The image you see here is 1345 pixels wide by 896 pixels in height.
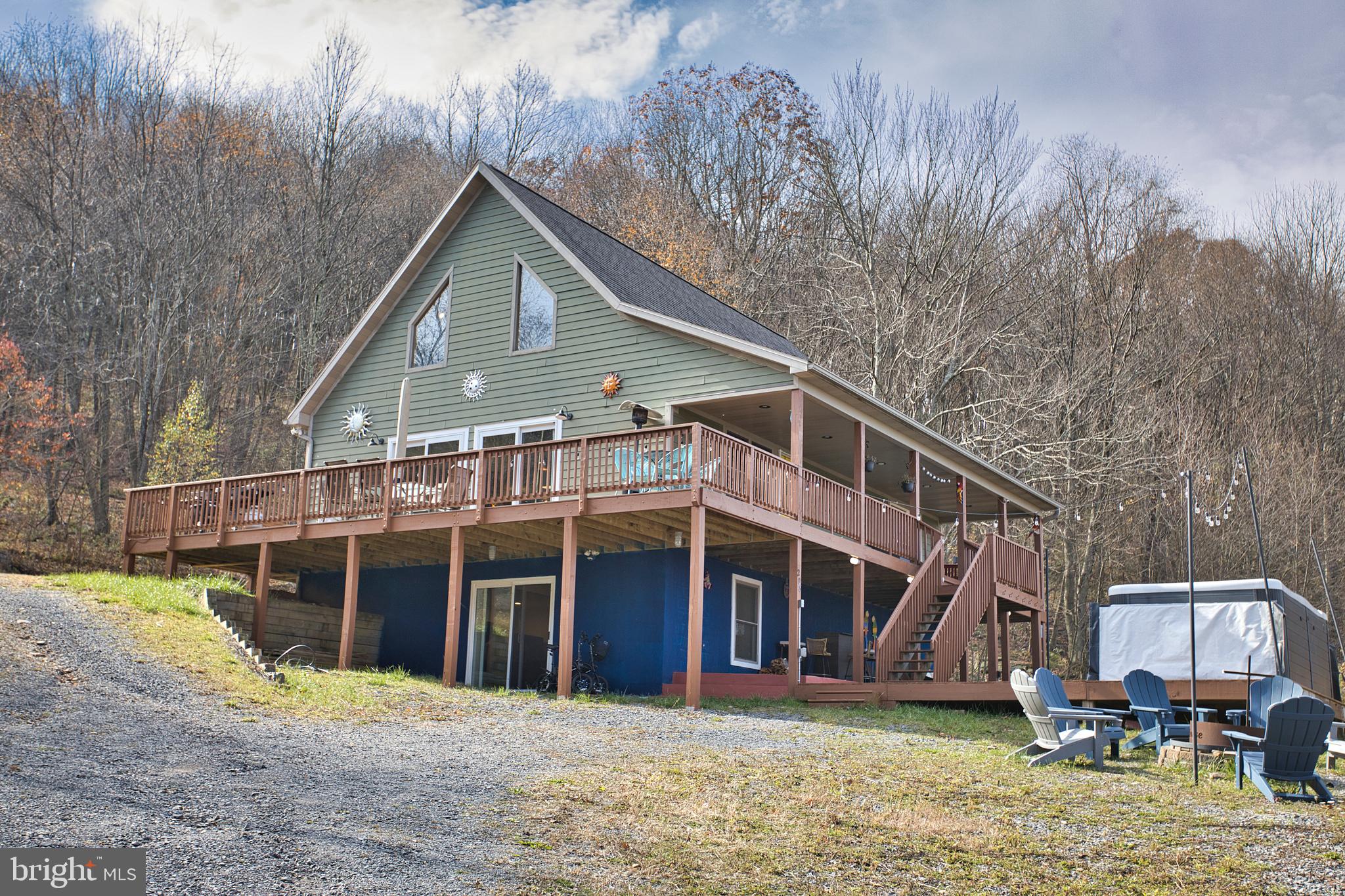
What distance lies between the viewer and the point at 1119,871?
306 inches

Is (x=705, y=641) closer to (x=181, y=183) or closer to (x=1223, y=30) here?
(x=181, y=183)

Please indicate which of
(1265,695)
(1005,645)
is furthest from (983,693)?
(1005,645)

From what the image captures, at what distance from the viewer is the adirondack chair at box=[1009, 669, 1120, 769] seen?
11.8 meters

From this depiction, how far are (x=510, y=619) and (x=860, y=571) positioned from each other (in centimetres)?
622

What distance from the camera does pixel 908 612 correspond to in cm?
1973

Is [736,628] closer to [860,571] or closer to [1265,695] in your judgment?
[860,571]

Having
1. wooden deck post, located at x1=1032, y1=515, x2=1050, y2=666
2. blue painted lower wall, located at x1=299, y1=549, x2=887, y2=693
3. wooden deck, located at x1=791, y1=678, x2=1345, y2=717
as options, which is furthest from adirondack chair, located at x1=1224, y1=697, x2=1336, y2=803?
wooden deck post, located at x1=1032, y1=515, x2=1050, y2=666

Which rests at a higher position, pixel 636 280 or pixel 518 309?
pixel 636 280

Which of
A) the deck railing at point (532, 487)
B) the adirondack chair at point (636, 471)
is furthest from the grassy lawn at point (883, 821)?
the deck railing at point (532, 487)

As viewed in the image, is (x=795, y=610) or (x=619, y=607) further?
A: (x=619, y=607)

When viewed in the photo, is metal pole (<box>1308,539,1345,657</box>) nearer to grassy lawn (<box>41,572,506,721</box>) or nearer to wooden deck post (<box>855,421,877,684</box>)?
wooden deck post (<box>855,421,877,684</box>)

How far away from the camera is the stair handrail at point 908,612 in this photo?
18281 millimetres

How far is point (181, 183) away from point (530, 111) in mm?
17089

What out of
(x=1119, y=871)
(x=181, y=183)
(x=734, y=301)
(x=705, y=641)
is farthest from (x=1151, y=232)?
(x=1119, y=871)
